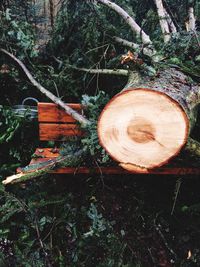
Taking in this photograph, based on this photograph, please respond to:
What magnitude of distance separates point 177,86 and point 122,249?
139 centimetres

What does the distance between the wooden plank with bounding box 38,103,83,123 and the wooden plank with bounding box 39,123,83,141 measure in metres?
0.05

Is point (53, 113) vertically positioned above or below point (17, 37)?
below

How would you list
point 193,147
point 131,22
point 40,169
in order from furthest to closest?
point 131,22
point 40,169
point 193,147

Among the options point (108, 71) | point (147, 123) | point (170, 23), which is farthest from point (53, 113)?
point (170, 23)

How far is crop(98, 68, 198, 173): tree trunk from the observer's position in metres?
1.99

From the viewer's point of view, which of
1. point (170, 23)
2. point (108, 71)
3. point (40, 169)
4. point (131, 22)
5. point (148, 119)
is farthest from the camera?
point (170, 23)

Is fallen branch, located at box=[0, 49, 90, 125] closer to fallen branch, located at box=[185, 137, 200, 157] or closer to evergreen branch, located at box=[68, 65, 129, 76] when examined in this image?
evergreen branch, located at box=[68, 65, 129, 76]

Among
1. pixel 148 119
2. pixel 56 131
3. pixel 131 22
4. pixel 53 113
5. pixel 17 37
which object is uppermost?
pixel 131 22

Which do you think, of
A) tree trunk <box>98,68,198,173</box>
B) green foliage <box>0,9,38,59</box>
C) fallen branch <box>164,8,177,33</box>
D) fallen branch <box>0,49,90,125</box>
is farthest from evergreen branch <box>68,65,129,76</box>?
fallen branch <box>164,8,177,33</box>

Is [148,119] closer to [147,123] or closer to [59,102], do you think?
[147,123]

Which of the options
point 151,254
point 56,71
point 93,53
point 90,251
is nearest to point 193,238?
point 151,254

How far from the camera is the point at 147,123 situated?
203cm

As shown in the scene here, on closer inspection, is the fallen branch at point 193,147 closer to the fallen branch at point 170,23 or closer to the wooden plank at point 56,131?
the wooden plank at point 56,131

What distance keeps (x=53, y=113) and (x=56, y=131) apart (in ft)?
0.68
